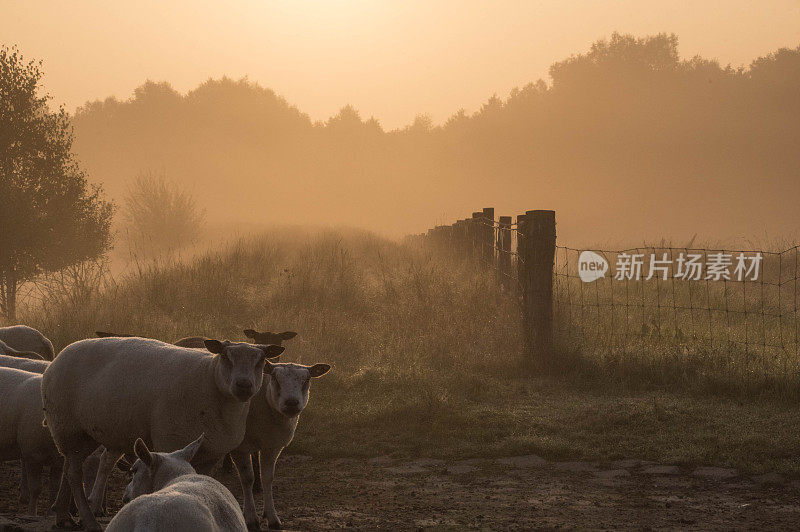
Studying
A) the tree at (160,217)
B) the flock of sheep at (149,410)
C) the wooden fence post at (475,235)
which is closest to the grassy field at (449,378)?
the wooden fence post at (475,235)

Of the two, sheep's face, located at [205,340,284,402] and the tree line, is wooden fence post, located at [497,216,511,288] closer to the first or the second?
sheep's face, located at [205,340,284,402]

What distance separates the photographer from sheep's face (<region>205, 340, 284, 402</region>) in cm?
578

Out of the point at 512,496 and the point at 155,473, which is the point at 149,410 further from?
the point at 512,496

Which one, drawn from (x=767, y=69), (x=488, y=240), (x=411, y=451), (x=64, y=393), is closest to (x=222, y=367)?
(x=64, y=393)

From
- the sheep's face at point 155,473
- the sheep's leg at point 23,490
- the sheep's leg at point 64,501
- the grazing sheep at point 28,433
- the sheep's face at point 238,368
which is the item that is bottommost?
the sheep's leg at point 23,490

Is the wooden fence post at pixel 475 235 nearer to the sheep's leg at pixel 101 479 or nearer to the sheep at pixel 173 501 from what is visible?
the sheep's leg at pixel 101 479

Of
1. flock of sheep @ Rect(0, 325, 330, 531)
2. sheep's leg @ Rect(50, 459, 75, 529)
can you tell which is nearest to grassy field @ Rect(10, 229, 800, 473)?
flock of sheep @ Rect(0, 325, 330, 531)

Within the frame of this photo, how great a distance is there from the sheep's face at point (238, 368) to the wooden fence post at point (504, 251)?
982 centimetres

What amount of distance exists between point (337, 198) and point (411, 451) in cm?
8484

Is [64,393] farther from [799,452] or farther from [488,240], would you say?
[488,240]

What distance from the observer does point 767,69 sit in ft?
229

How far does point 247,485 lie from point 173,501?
3244 mm

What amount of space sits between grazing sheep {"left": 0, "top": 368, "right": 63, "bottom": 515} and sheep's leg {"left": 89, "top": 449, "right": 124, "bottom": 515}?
56cm

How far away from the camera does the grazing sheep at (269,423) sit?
20.7 ft
